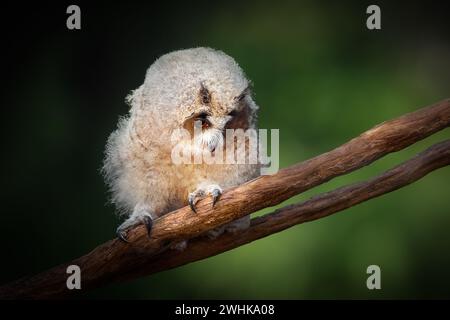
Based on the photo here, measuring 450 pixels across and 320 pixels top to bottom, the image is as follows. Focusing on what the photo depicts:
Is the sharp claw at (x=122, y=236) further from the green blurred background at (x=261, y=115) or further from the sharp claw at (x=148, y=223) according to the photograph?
the green blurred background at (x=261, y=115)

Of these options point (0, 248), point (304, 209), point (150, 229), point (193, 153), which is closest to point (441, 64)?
point (304, 209)

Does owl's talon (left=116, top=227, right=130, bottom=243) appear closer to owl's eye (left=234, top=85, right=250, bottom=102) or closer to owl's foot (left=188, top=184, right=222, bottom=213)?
owl's foot (left=188, top=184, right=222, bottom=213)

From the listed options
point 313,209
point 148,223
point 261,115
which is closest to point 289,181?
point 313,209

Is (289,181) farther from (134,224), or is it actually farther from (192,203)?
(134,224)

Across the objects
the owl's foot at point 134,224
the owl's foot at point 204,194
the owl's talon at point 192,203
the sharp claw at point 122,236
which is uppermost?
the owl's foot at point 204,194

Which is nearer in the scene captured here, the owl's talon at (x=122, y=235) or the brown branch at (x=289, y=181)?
the brown branch at (x=289, y=181)

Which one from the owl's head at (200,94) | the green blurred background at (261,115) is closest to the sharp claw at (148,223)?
the owl's head at (200,94)
